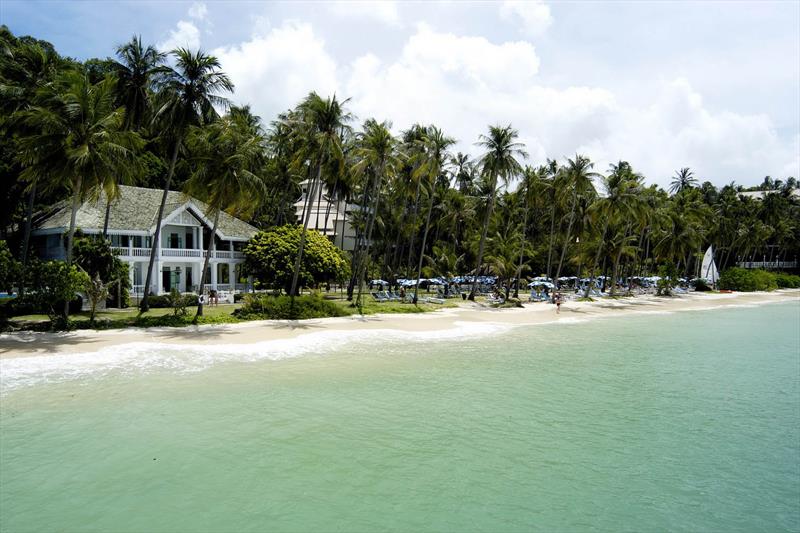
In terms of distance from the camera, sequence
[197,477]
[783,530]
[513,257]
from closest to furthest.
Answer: [783,530] → [197,477] → [513,257]

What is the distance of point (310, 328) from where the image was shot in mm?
29125

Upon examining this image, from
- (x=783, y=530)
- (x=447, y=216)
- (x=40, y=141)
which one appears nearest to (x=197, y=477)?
(x=783, y=530)

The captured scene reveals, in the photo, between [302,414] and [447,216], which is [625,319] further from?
[302,414]

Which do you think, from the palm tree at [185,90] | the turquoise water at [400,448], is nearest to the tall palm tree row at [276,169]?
the palm tree at [185,90]

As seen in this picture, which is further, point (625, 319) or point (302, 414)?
point (625, 319)

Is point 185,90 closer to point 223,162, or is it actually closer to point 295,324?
point 223,162

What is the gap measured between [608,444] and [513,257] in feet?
112

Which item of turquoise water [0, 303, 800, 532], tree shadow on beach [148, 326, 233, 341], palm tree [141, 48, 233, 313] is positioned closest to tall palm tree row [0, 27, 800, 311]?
palm tree [141, 48, 233, 313]

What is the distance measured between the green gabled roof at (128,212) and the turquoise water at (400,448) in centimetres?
2036

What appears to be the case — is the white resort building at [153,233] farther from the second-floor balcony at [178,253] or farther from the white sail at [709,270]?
the white sail at [709,270]

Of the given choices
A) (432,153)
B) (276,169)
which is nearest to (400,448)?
(432,153)

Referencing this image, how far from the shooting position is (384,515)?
9.36 meters

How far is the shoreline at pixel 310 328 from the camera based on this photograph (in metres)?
22.4

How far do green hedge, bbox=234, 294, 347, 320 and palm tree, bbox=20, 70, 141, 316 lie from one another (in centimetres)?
942
